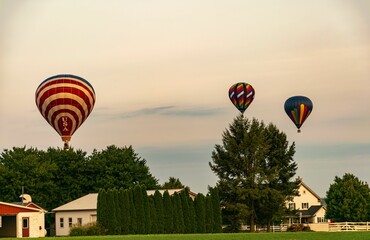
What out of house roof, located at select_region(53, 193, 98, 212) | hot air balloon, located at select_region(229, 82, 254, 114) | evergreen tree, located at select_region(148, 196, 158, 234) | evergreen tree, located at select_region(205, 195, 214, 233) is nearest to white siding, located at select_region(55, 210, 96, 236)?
house roof, located at select_region(53, 193, 98, 212)

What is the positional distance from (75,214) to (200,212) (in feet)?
51.4

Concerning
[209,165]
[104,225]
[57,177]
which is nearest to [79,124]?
[104,225]

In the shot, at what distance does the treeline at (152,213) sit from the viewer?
232 ft

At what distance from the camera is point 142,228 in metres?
70.8

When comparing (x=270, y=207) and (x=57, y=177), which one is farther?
(x=57, y=177)

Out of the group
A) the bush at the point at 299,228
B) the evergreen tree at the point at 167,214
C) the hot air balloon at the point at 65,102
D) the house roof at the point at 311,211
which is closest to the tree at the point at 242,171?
the bush at the point at 299,228

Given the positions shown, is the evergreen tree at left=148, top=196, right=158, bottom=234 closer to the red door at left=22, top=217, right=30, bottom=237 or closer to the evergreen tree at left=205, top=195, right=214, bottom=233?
the evergreen tree at left=205, top=195, right=214, bottom=233

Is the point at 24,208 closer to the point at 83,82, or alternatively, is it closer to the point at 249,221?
the point at 83,82

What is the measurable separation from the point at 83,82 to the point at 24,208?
1387 centimetres

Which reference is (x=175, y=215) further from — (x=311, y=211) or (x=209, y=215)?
(x=311, y=211)

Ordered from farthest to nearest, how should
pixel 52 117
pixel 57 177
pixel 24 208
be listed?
1. pixel 57 177
2. pixel 24 208
3. pixel 52 117

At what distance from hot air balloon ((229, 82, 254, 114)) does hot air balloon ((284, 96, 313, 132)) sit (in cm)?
374

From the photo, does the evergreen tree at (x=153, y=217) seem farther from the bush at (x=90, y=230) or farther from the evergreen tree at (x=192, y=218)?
the bush at (x=90, y=230)

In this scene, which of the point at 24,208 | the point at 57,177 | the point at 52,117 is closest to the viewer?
the point at 52,117
